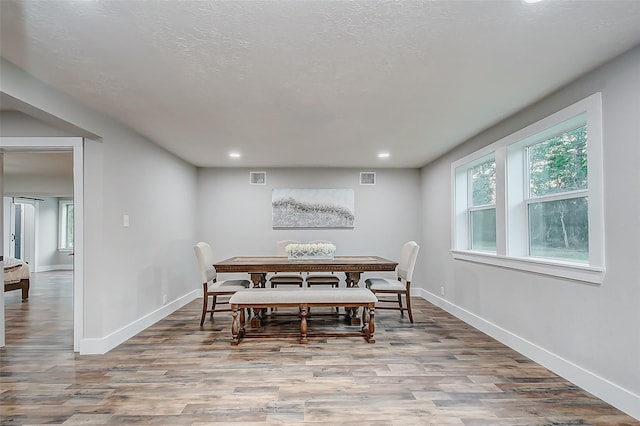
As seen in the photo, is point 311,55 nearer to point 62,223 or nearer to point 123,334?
point 123,334

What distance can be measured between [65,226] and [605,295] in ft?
40.9

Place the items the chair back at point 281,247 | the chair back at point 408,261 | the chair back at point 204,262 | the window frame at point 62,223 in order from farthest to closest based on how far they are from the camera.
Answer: the window frame at point 62,223, the chair back at point 281,247, the chair back at point 408,261, the chair back at point 204,262

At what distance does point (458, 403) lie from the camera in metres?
2.33

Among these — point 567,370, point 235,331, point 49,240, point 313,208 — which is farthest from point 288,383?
point 49,240

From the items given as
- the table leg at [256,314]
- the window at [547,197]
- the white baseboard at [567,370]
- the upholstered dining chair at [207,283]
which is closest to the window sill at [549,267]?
the window at [547,197]

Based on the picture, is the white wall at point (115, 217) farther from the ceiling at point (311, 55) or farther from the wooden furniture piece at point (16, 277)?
the wooden furniture piece at point (16, 277)

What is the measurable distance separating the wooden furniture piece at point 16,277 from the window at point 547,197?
274 inches

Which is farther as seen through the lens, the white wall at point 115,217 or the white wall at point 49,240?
the white wall at point 49,240

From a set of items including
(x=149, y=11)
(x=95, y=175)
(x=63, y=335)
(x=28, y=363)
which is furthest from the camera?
(x=63, y=335)

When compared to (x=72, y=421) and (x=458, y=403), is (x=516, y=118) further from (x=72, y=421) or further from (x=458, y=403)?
(x=72, y=421)

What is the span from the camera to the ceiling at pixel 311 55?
1.75 metres

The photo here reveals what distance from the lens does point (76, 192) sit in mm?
3318

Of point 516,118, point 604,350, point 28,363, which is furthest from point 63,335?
point 516,118

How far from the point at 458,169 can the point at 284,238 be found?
9.75 ft
